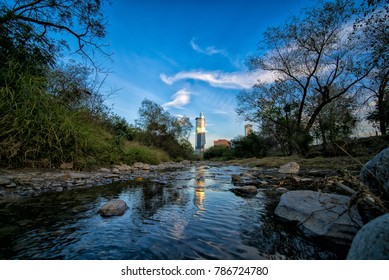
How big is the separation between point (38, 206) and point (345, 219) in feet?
12.2

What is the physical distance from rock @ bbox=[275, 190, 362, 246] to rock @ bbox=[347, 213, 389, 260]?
1.40ft

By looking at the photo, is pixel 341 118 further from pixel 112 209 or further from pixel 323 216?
pixel 112 209

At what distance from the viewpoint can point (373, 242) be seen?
3.34ft

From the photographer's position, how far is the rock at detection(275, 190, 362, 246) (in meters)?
1.54

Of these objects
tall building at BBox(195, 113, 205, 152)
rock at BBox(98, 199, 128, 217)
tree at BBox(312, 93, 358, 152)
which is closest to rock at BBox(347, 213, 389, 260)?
rock at BBox(98, 199, 128, 217)

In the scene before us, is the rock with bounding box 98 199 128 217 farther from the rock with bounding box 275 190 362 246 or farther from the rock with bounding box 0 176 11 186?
the rock with bounding box 0 176 11 186

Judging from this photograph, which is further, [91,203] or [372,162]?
[91,203]

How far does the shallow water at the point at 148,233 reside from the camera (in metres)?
1.46

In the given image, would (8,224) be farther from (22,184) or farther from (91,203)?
(22,184)

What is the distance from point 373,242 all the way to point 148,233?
66.3 inches

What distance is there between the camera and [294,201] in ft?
7.47

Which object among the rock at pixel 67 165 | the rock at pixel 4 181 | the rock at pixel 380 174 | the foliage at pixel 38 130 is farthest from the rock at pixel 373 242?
the rock at pixel 67 165
